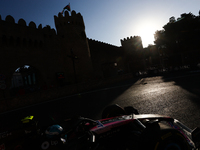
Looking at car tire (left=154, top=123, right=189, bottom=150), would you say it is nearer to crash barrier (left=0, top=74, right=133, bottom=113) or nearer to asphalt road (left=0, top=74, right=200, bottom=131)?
asphalt road (left=0, top=74, right=200, bottom=131)

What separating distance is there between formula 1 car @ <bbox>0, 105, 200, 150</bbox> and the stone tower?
20627 millimetres

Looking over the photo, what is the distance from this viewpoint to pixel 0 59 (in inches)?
568

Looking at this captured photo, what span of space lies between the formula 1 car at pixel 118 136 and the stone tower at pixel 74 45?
20.6 m

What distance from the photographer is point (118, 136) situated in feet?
7.53

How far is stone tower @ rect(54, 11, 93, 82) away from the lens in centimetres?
2256

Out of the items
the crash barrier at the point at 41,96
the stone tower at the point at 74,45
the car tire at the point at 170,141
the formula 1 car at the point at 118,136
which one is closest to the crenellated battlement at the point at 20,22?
the stone tower at the point at 74,45

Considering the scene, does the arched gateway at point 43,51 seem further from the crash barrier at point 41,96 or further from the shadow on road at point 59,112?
the shadow on road at point 59,112

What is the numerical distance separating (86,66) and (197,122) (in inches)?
834

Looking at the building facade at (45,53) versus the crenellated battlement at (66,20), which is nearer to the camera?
the building facade at (45,53)

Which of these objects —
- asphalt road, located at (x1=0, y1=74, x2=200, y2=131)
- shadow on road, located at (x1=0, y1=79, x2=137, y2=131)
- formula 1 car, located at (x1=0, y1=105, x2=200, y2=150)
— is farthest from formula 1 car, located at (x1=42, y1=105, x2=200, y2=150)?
shadow on road, located at (x1=0, y1=79, x2=137, y2=131)

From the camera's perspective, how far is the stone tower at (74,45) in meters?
22.6

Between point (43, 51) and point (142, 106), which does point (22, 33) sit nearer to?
point (43, 51)

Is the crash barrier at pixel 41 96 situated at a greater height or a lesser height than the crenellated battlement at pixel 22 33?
lesser

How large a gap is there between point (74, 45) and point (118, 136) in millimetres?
22460
